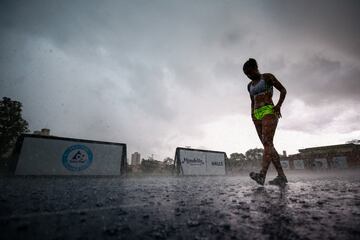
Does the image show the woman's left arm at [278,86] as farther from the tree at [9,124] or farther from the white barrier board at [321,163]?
the white barrier board at [321,163]

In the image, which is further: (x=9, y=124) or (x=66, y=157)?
(x=9, y=124)

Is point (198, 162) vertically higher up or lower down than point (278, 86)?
lower down

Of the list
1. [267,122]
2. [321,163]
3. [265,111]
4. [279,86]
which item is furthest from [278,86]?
[321,163]

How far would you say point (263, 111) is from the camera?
3.00m

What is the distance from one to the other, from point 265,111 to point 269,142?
0.52 m

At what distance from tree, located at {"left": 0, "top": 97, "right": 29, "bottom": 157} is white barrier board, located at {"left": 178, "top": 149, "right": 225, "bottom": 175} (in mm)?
25475

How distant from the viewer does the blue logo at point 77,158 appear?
676 cm

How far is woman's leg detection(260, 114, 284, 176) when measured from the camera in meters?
2.84

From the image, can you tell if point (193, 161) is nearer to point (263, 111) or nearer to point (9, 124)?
point (263, 111)

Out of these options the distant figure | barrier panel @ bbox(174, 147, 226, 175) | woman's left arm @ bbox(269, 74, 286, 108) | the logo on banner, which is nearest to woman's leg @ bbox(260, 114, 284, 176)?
the distant figure

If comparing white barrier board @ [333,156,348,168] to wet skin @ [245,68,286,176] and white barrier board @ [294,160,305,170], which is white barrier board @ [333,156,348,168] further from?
wet skin @ [245,68,286,176]

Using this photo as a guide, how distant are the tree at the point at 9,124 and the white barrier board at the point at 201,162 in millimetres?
25475

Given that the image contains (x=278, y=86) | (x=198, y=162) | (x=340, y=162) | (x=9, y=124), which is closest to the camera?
(x=278, y=86)

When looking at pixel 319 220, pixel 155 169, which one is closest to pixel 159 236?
pixel 319 220
